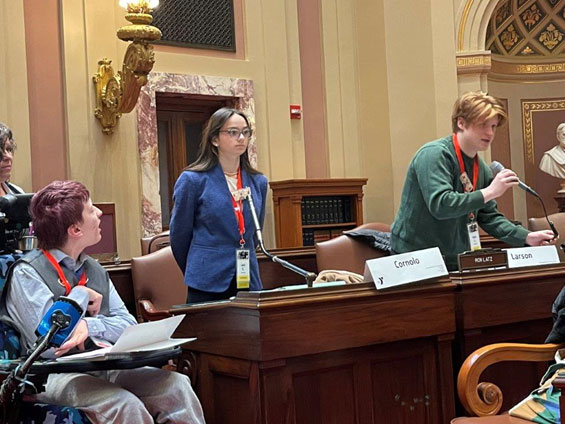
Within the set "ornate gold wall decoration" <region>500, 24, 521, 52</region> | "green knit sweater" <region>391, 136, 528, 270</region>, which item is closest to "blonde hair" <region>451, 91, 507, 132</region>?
"green knit sweater" <region>391, 136, 528, 270</region>

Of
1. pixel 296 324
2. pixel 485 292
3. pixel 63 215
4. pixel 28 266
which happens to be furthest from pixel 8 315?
pixel 485 292

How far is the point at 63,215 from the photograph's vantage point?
8.54ft

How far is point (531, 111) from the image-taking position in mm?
9711

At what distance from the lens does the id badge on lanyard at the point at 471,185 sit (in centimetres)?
340

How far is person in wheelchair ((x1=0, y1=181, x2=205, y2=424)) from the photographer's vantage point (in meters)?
2.37

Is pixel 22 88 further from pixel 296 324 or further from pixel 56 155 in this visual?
pixel 296 324

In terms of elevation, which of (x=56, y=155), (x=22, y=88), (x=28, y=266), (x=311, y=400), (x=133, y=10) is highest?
(x=133, y=10)

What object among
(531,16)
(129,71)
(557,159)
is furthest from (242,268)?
(531,16)

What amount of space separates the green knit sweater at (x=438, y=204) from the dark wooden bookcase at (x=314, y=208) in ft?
14.9

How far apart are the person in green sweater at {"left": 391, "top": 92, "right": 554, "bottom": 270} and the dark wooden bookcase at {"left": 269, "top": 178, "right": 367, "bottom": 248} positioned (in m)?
4.54

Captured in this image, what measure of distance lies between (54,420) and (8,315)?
1.20 ft

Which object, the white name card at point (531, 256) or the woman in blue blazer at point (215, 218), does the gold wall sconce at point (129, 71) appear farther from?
the white name card at point (531, 256)

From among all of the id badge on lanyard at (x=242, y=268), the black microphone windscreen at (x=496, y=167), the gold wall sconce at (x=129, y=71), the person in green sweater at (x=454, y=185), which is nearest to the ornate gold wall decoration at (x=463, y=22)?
the gold wall sconce at (x=129, y=71)

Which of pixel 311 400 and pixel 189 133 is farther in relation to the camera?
pixel 189 133
